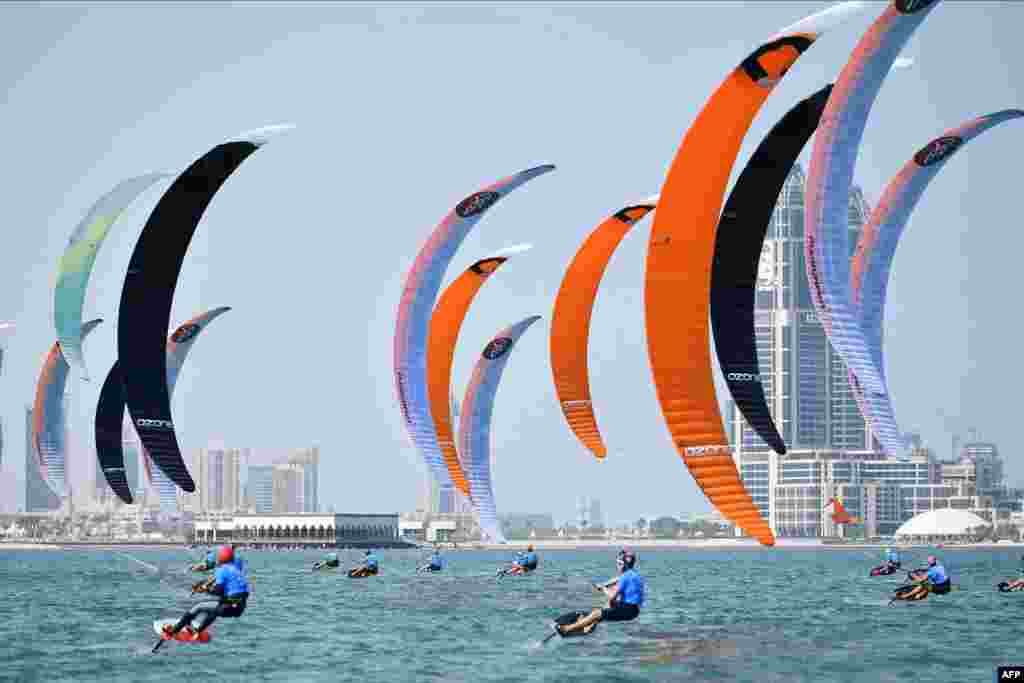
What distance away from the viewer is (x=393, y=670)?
41.3 m

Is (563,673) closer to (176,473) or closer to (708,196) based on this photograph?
(708,196)

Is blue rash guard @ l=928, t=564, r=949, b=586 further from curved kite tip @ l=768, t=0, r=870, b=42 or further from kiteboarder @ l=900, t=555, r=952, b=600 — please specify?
curved kite tip @ l=768, t=0, r=870, b=42

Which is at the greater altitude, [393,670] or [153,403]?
[153,403]

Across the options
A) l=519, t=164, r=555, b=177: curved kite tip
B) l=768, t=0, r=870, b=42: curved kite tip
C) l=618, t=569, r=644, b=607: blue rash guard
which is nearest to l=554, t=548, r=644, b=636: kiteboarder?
l=618, t=569, r=644, b=607: blue rash guard

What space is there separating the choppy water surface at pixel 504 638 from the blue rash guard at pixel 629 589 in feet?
3.94

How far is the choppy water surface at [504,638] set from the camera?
4075 centimetres

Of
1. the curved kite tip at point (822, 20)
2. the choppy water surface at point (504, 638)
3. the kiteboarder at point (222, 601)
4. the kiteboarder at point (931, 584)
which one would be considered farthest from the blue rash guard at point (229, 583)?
the kiteboarder at point (931, 584)

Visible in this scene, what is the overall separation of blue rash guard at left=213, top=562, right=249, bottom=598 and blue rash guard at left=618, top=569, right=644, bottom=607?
865 centimetres

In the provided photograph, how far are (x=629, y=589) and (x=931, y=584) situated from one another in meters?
17.8

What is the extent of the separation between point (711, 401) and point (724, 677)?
21.4 ft

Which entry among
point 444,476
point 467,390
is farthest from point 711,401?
point 467,390

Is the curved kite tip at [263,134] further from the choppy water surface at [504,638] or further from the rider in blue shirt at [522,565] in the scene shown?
the rider in blue shirt at [522,565]

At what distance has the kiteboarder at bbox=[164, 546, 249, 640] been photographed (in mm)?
42281

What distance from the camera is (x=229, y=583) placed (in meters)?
42.3
